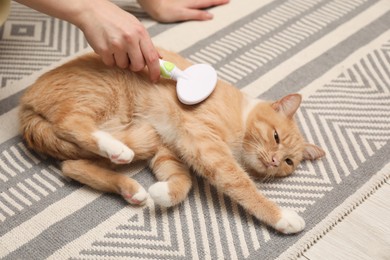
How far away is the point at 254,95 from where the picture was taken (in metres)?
1.59

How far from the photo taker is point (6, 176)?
1283 millimetres

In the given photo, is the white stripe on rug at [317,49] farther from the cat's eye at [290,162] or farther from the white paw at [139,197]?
the white paw at [139,197]

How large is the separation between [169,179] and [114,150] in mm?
162

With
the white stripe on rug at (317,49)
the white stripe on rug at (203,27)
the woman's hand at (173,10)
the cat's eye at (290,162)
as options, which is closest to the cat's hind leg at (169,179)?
the cat's eye at (290,162)

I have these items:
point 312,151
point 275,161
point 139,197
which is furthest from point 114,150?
point 312,151

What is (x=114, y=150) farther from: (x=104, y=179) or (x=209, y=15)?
(x=209, y=15)

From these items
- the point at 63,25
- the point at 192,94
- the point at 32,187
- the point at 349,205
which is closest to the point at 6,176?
the point at 32,187

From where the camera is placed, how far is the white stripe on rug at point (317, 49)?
5.36ft

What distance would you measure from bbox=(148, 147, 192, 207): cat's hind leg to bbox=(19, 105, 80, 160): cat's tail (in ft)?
0.72

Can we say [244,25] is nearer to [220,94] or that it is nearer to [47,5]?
[220,94]

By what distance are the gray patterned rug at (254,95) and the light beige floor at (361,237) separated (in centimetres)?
2

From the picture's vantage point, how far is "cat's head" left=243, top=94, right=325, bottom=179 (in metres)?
1.31

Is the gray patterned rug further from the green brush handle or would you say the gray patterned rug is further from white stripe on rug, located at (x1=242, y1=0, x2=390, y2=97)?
the green brush handle

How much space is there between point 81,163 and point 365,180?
2.50ft
